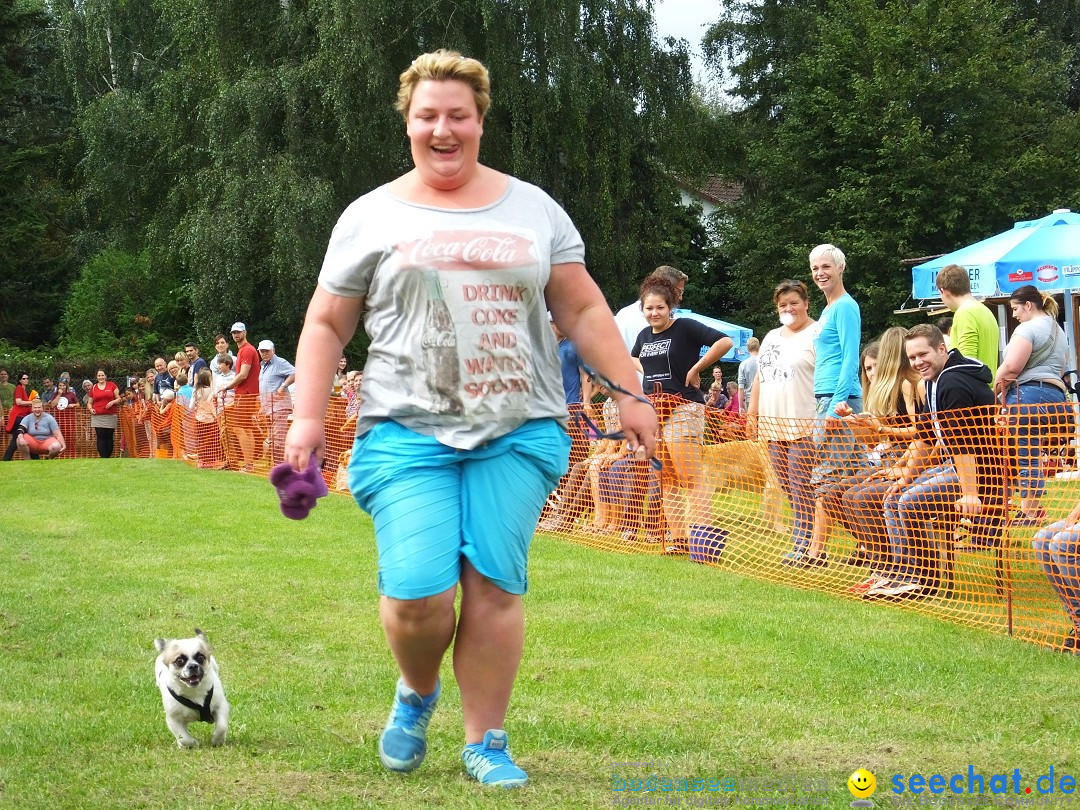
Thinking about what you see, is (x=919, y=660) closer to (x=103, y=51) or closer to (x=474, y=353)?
(x=474, y=353)

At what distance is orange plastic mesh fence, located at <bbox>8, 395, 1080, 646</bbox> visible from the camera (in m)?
6.61

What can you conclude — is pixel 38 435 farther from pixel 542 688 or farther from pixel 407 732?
pixel 407 732

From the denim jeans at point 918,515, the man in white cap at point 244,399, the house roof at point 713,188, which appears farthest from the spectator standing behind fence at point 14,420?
the denim jeans at point 918,515

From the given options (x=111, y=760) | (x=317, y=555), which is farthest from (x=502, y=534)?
(x=317, y=555)

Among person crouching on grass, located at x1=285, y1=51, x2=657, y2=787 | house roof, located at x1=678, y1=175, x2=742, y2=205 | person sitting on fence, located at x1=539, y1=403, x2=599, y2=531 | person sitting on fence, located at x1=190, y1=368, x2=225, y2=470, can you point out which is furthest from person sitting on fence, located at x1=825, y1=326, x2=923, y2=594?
house roof, located at x1=678, y1=175, x2=742, y2=205

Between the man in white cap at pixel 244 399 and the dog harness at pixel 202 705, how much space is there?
1399 cm

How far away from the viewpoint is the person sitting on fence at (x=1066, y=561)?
19.4 ft

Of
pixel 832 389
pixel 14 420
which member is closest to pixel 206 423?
pixel 14 420

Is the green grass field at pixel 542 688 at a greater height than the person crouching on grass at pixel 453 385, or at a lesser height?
lesser

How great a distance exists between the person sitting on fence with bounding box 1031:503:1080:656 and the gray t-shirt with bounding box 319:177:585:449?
3328mm

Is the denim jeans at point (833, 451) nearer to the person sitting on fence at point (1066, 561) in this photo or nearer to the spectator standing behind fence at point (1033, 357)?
the spectator standing behind fence at point (1033, 357)

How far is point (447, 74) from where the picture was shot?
373 centimetres

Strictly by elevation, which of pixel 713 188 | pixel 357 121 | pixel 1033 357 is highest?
pixel 713 188

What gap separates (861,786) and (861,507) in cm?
446
